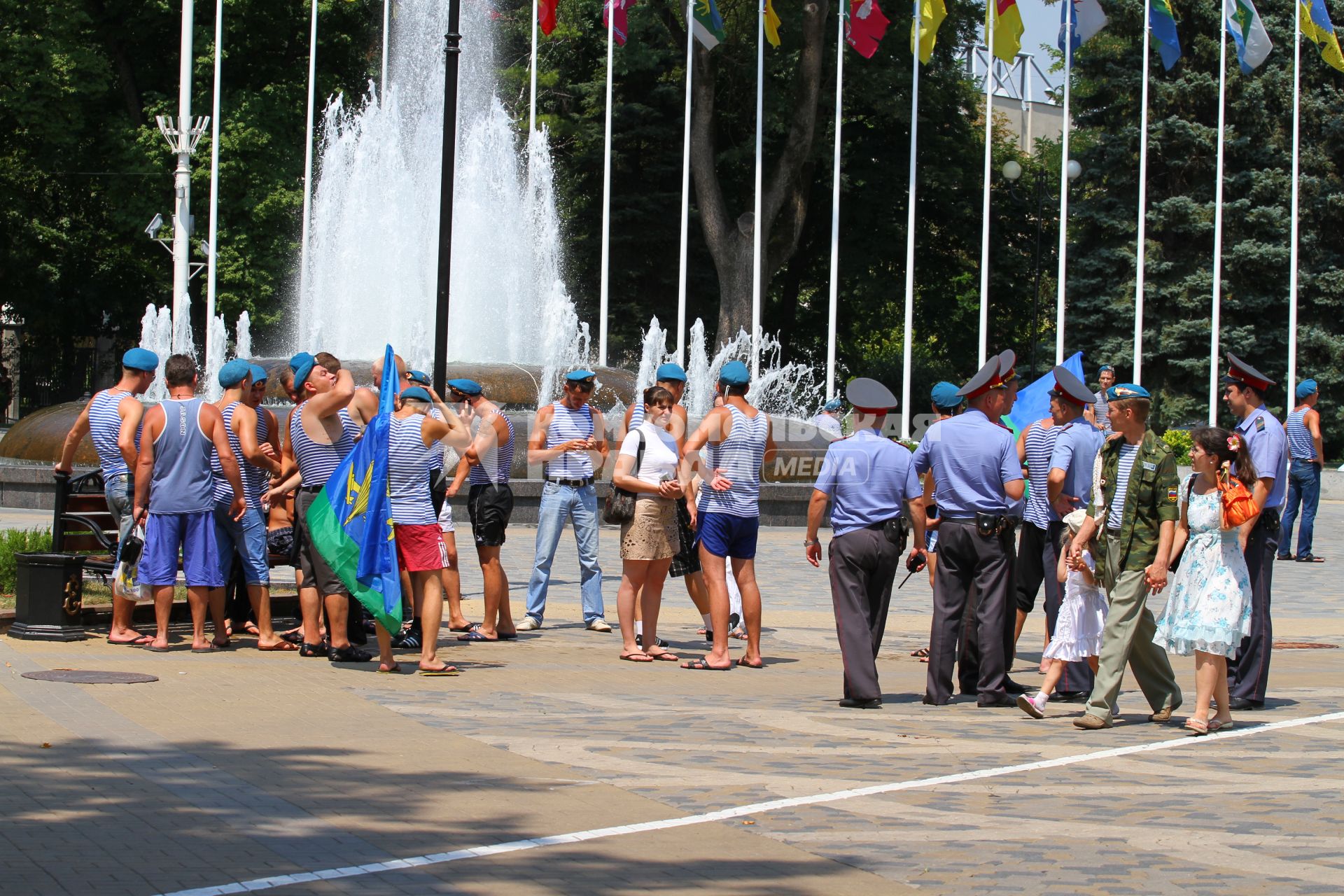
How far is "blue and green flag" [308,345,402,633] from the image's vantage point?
9.62 metres

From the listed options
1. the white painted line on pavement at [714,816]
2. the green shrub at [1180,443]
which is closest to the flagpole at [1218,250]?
the green shrub at [1180,443]

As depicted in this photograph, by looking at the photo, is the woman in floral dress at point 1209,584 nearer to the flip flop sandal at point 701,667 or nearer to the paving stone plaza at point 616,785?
the paving stone plaza at point 616,785

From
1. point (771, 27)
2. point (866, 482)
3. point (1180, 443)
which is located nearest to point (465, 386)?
point (866, 482)

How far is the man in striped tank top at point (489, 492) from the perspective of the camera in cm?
1108

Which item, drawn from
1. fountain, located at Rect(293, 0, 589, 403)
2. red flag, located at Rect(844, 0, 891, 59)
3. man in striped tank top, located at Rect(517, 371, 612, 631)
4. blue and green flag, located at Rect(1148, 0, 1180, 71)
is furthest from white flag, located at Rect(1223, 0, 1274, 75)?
man in striped tank top, located at Rect(517, 371, 612, 631)

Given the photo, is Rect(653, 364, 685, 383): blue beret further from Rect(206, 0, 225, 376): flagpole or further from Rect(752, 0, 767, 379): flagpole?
Rect(206, 0, 225, 376): flagpole

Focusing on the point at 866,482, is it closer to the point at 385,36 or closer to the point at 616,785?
the point at 616,785

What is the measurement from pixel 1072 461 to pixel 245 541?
4.98 m

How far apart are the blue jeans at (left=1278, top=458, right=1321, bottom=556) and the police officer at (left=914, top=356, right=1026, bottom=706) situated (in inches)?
390

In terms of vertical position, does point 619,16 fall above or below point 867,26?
above

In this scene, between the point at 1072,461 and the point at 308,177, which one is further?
the point at 308,177

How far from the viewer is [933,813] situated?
644cm

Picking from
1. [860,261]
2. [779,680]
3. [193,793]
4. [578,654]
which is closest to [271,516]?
[578,654]

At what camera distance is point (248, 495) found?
10.6 meters
